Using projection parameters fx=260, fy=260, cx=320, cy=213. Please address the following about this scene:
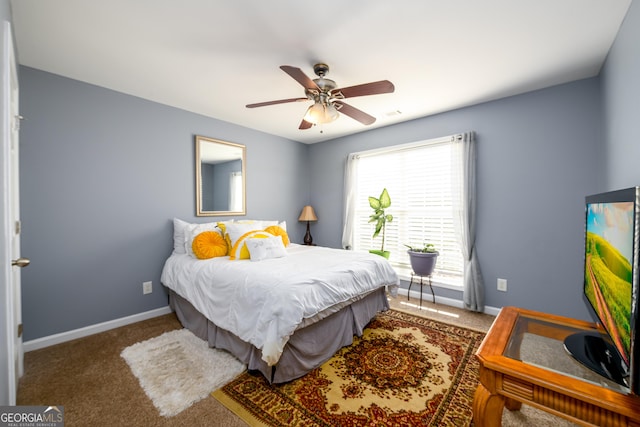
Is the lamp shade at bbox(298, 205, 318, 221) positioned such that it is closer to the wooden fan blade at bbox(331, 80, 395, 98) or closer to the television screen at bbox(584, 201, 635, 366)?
the wooden fan blade at bbox(331, 80, 395, 98)

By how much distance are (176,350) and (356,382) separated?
61.4 inches

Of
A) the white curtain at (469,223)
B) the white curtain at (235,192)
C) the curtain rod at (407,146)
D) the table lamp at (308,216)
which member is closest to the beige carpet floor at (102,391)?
the white curtain at (469,223)

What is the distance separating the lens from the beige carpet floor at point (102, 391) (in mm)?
1504

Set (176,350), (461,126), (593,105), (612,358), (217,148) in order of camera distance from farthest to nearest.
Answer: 1. (217,148)
2. (461,126)
3. (593,105)
4. (176,350)
5. (612,358)

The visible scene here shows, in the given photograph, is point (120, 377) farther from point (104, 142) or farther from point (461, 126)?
point (461, 126)

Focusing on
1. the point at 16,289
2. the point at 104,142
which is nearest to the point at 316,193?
the point at 104,142

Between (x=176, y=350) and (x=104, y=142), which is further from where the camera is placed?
(x=104, y=142)

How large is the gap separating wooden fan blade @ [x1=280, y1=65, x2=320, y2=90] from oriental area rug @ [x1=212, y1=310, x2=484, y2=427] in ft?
7.03

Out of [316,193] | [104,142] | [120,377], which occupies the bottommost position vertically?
[120,377]

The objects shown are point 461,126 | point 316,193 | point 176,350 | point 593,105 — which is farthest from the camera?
point 316,193

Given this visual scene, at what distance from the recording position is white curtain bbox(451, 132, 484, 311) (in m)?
3.01

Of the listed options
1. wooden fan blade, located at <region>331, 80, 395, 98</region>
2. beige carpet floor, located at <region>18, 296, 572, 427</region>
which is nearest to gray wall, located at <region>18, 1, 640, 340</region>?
beige carpet floor, located at <region>18, 296, 572, 427</region>

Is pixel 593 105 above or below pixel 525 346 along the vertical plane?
above

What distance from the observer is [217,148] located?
3.57 m
